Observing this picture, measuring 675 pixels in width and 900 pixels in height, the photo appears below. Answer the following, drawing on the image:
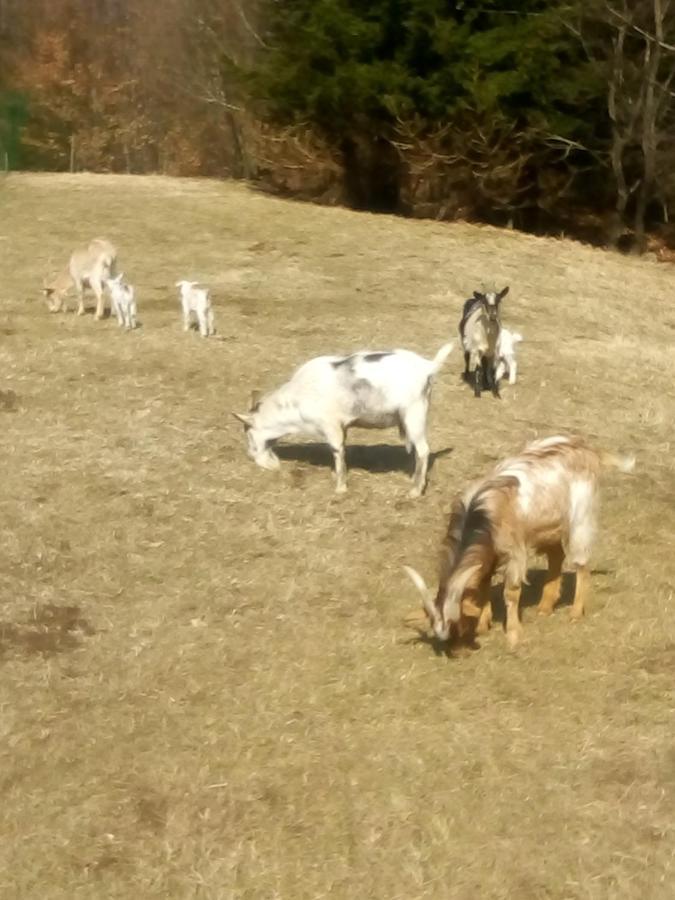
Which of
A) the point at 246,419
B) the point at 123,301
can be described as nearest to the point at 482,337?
the point at 246,419

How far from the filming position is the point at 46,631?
27.0 feet

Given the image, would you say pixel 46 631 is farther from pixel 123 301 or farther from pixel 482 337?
pixel 123 301

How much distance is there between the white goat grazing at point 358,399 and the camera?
32.7 ft

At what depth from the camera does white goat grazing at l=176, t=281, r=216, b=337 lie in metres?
14.7

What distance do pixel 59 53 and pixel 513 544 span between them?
1312 inches

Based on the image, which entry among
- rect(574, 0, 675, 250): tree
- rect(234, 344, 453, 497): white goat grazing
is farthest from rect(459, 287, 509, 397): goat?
rect(574, 0, 675, 250): tree

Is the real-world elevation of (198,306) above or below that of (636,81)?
below

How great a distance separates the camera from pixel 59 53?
123 feet

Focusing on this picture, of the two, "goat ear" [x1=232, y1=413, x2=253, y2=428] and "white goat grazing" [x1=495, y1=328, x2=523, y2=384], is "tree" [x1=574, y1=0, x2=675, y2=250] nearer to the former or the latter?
"white goat grazing" [x1=495, y1=328, x2=523, y2=384]

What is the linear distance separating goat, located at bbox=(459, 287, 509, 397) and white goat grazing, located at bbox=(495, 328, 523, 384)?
0.14 m

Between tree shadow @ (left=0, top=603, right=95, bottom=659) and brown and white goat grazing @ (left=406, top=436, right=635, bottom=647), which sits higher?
brown and white goat grazing @ (left=406, top=436, right=635, bottom=647)

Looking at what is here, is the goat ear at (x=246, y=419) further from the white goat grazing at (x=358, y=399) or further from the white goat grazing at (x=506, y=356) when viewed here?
the white goat grazing at (x=506, y=356)

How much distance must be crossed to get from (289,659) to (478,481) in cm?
159

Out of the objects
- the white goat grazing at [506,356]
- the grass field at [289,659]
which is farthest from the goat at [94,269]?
the white goat grazing at [506,356]
